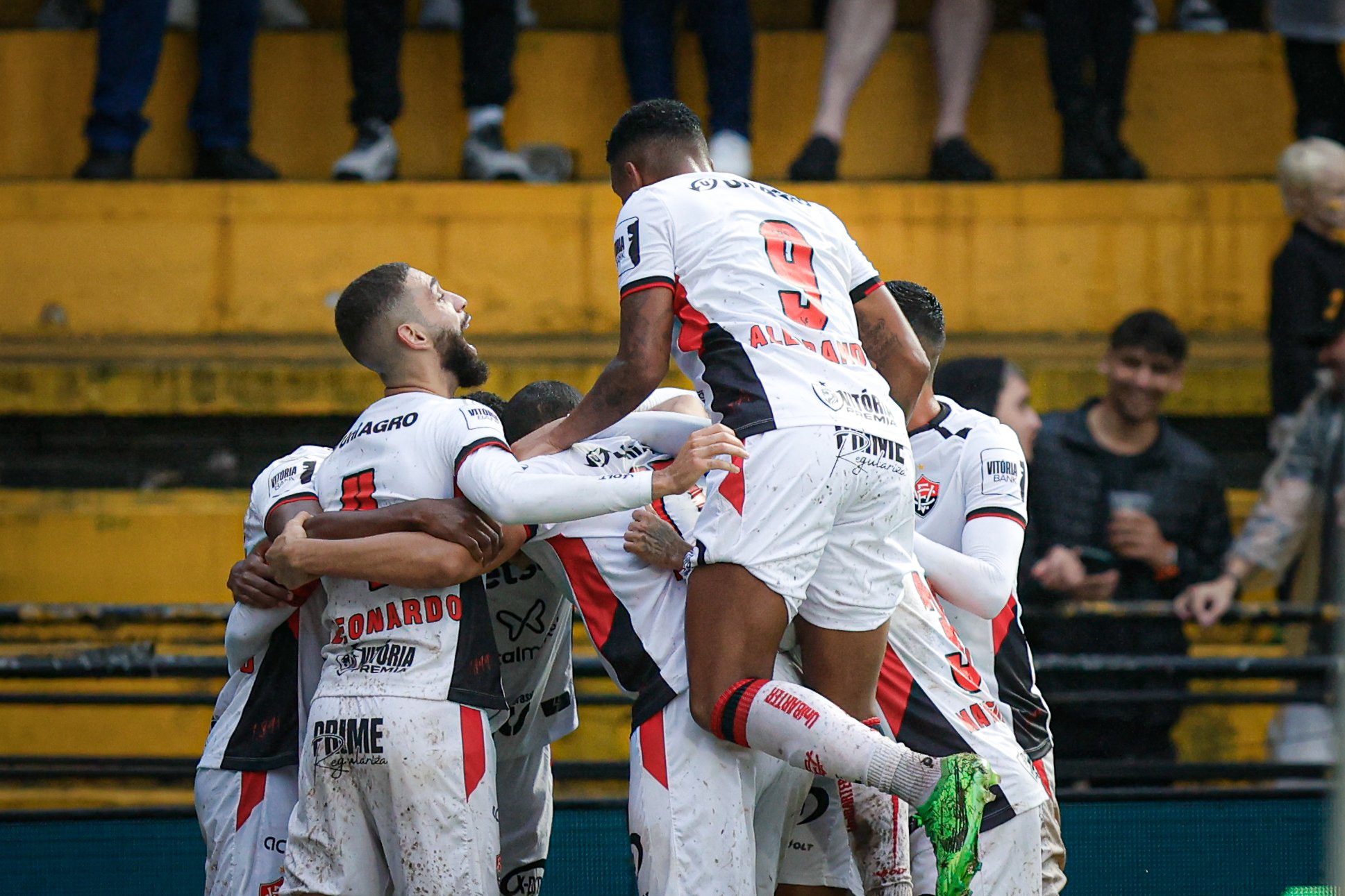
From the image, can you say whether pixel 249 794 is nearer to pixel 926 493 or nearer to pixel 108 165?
pixel 926 493

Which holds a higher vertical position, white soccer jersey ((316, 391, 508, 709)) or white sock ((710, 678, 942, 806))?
white soccer jersey ((316, 391, 508, 709))

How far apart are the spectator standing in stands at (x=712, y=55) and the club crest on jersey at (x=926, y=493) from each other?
13.8 ft

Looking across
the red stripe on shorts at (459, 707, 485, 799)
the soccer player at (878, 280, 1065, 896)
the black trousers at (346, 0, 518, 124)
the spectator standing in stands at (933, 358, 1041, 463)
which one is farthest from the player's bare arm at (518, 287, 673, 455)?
the black trousers at (346, 0, 518, 124)

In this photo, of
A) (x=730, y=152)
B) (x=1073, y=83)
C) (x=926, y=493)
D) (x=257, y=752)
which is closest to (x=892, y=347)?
(x=926, y=493)

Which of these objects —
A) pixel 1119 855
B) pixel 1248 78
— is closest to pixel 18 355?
pixel 1119 855

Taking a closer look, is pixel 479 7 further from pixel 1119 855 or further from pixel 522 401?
pixel 1119 855

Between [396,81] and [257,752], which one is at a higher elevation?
[396,81]

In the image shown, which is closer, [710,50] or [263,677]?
[263,677]

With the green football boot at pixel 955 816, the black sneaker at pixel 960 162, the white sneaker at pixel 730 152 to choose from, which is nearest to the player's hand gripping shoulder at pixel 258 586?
the green football boot at pixel 955 816

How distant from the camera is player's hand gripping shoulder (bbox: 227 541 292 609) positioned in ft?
15.2

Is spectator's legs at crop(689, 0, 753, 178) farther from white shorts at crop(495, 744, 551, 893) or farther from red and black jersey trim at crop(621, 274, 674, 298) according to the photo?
white shorts at crop(495, 744, 551, 893)

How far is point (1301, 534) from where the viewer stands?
7.10 meters

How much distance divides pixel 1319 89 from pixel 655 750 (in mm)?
6300

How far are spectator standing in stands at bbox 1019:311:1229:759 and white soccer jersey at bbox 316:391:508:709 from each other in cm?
289
